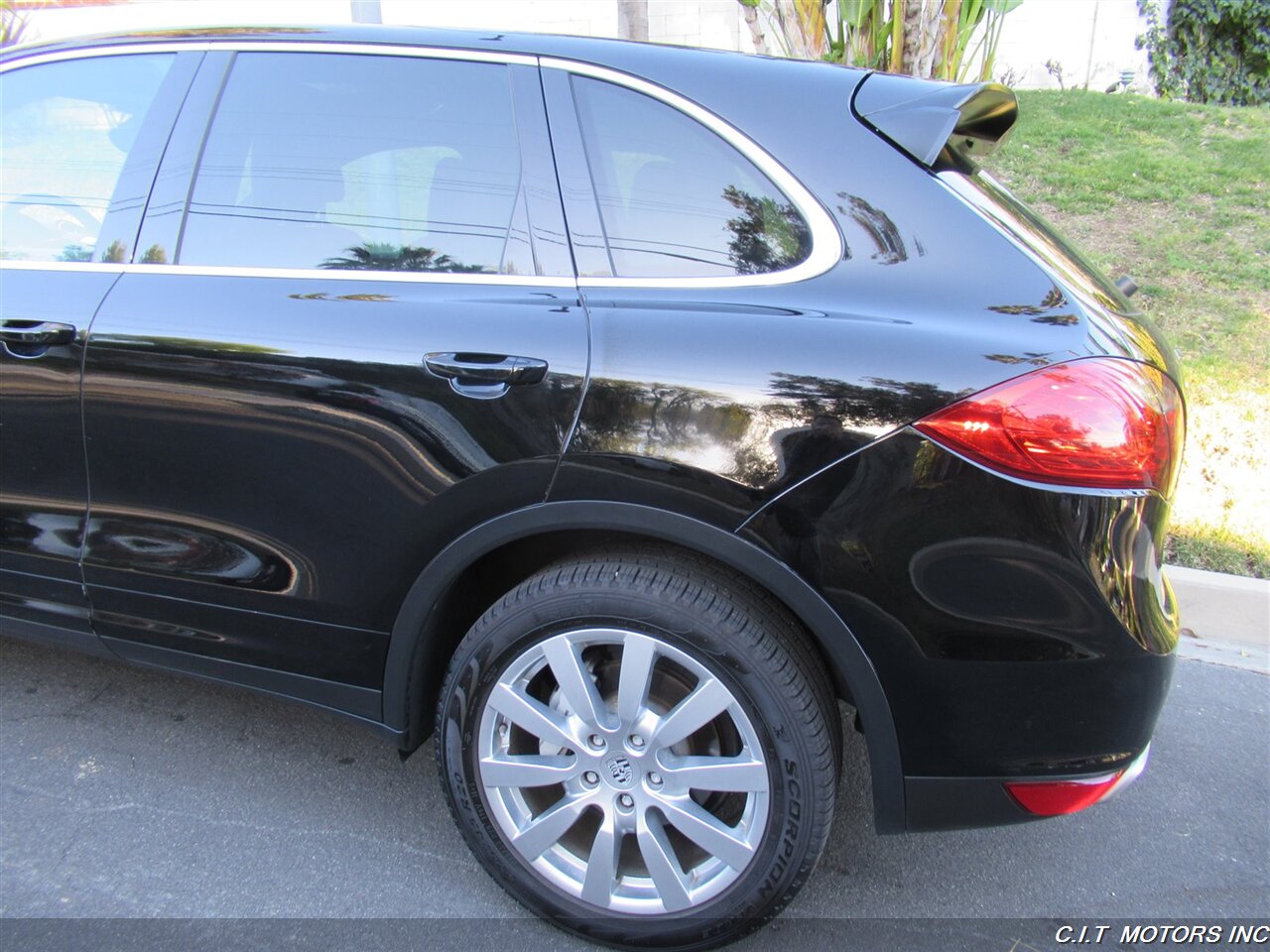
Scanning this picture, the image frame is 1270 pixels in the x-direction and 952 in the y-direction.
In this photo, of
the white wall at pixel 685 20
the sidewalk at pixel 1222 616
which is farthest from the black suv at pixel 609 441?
the white wall at pixel 685 20

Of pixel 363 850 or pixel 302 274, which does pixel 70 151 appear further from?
pixel 363 850

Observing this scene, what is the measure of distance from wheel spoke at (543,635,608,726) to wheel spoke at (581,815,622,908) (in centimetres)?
25

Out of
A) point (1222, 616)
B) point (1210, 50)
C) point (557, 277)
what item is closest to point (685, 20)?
point (1210, 50)

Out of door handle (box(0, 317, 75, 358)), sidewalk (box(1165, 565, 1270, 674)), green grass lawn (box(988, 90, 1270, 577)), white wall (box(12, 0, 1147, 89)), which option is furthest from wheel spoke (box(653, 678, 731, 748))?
white wall (box(12, 0, 1147, 89))

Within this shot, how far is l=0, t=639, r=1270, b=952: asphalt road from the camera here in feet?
7.20

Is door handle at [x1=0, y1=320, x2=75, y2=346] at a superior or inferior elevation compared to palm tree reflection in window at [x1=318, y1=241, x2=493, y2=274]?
inferior

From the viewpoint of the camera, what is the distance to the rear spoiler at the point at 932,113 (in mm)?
1922

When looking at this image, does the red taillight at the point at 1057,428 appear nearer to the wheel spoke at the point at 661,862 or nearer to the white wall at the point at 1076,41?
the wheel spoke at the point at 661,862

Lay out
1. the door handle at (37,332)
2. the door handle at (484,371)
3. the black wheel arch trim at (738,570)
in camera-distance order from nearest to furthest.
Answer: the black wheel arch trim at (738,570), the door handle at (484,371), the door handle at (37,332)

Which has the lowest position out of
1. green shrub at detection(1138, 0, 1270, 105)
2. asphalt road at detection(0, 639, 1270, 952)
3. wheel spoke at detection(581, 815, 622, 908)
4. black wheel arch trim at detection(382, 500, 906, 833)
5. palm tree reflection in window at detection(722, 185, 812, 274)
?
asphalt road at detection(0, 639, 1270, 952)

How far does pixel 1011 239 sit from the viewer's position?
1.89m

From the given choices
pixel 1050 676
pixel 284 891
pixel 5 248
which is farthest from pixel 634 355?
pixel 5 248

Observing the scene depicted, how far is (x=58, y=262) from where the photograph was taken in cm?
246

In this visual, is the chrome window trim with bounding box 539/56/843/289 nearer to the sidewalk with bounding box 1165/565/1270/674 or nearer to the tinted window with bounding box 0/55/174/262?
the tinted window with bounding box 0/55/174/262
